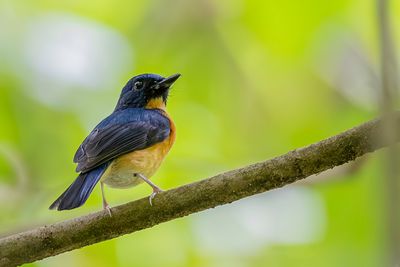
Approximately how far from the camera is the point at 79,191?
12.6 ft

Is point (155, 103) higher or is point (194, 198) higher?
point (155, 103)

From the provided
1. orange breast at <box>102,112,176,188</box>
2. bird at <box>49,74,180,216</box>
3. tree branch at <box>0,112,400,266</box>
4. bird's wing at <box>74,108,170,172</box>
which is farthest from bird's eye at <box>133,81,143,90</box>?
tree branch at <box>0,112,400,266</box>

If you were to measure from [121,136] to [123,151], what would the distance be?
0.63ft

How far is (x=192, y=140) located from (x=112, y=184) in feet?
5.64

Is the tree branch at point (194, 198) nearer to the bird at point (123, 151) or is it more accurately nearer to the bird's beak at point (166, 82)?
the bird at point (123, 151)

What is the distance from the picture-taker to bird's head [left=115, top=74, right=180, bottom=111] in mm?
5405

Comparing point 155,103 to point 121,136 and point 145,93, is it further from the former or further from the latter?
point 121,136

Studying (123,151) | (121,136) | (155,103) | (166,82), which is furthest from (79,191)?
(155,103)

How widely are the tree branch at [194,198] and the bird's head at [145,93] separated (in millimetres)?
2108

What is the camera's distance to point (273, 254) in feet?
18.5

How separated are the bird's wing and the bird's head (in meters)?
0.25

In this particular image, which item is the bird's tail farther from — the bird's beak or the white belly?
the bird's beak

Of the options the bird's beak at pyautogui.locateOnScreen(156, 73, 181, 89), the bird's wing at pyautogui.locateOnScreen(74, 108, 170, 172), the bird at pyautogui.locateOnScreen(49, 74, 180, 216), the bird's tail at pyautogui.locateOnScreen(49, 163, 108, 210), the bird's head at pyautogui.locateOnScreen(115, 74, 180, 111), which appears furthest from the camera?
the bird's head at pyautogui.locateOnScreen(115, 74, 180, 111)

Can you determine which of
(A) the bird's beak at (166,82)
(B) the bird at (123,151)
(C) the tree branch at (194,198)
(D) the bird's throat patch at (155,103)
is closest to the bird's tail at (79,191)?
(B) the bird at (123,151)
